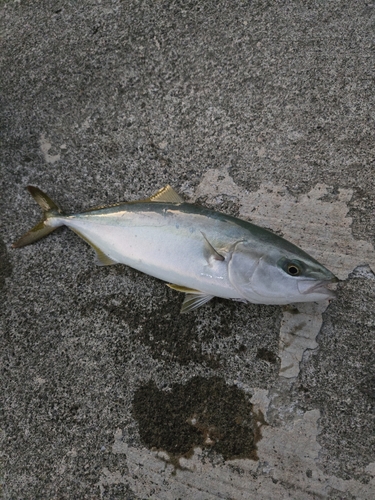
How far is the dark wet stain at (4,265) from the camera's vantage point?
257 cm

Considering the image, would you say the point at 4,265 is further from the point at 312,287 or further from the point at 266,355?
the point at 312,287

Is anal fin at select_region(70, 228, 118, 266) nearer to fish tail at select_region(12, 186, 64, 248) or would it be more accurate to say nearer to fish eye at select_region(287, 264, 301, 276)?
fish tail at select_region(12, 186, 64, 248)

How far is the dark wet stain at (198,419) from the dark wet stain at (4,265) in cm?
122

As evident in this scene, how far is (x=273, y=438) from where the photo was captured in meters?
2.11

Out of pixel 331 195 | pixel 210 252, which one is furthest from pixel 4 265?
pixel 331 195

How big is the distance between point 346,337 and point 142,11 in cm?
259

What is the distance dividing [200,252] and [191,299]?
30cm

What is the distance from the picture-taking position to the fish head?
1871 millimetres

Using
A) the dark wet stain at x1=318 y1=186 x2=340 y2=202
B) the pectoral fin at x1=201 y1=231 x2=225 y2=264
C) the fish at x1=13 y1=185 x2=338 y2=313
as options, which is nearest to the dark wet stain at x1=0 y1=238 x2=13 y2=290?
the fish at x1=13 y1=185 x2=338 y2=313

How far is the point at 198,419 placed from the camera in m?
2.17

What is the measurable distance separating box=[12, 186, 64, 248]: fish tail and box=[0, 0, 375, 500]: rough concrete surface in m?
0.10

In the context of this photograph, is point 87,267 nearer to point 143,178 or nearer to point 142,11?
point 143,178

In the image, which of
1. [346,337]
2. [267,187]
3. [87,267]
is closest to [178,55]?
[267,187]

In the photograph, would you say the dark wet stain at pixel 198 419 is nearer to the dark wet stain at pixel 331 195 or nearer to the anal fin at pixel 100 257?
the anal fin at pixel 100 257
